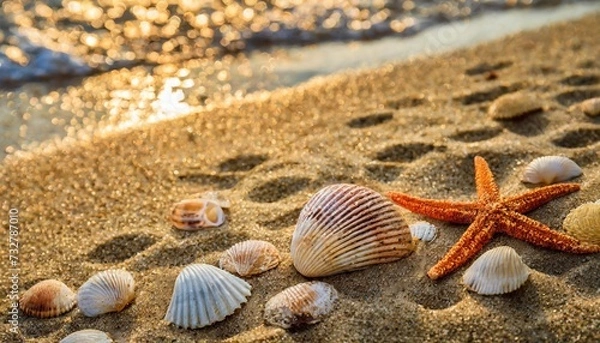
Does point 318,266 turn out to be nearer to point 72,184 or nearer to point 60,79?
point 72,184

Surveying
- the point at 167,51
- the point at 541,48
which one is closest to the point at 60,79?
the point at 167,51

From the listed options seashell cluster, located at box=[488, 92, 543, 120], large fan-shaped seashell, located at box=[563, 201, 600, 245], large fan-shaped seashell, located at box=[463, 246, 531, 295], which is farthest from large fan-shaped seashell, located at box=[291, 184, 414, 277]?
seashell cluster, located at box=[488, 92, 543, 120]

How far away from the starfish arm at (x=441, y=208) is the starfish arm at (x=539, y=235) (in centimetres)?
15

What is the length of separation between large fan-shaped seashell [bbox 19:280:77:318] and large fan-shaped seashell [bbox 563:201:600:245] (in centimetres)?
207

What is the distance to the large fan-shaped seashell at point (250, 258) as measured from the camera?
3.02 meters

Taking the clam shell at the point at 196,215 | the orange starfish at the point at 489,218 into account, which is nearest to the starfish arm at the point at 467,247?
the orange starfish at the point at 489,218

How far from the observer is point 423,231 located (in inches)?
124

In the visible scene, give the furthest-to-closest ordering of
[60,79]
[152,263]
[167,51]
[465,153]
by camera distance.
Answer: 1. [167,51]
2. [60,79]
3. [465,153]
4. [152,263]

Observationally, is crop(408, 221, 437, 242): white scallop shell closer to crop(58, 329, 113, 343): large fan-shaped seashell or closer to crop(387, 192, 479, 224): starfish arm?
crop(387, 192, 479, 224): starfish arm

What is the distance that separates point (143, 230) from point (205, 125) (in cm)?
142

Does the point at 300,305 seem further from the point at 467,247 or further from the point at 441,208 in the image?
the point at 441,208

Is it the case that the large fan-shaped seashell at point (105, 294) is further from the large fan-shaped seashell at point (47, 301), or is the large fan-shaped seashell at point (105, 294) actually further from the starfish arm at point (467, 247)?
the starfish arm at point (467, 247)

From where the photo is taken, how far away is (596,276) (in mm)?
2746

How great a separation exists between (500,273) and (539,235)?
1.00 ft
